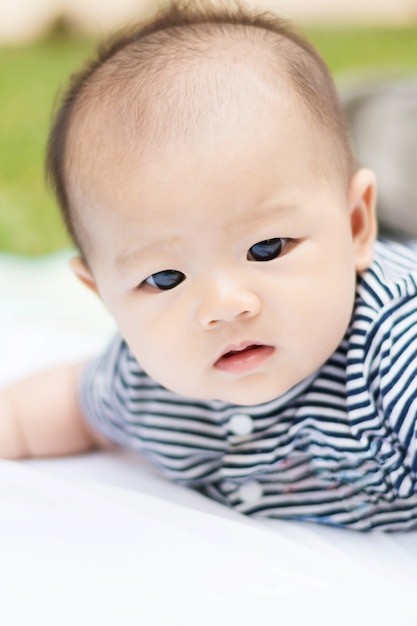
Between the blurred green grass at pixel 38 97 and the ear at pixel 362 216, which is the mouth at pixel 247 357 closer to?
→ the ear at pixel 362 216

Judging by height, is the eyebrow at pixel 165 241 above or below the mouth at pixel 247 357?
above

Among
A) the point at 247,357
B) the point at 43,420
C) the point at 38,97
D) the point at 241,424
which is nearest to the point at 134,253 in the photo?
the point at 247,357

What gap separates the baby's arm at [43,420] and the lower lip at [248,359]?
40 centimetres

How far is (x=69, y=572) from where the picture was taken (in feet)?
2.79

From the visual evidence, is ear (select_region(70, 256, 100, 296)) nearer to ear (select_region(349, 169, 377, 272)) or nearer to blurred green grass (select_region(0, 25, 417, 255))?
blurred green grass (select_region(0, 25, 417, 255))

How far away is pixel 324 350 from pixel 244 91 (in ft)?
0.94

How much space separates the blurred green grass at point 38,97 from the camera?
2350 millimetres

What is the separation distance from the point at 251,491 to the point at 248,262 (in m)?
0.33

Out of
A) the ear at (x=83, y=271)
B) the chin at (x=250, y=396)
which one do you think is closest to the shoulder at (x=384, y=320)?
the chin at (x=250, y=396)

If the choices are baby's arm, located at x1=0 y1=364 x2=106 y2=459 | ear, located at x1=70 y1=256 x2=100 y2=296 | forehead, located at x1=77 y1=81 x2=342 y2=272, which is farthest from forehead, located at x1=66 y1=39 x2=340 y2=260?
baby's arm, located at x1=0 y1=364 x2=106 y2=459

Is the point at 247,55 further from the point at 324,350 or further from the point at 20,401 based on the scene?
the point at 20,401

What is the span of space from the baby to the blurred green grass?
0.28m

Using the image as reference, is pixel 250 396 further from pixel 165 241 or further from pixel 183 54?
pixel 183 54

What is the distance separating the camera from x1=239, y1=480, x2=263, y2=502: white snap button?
1.07 meters
